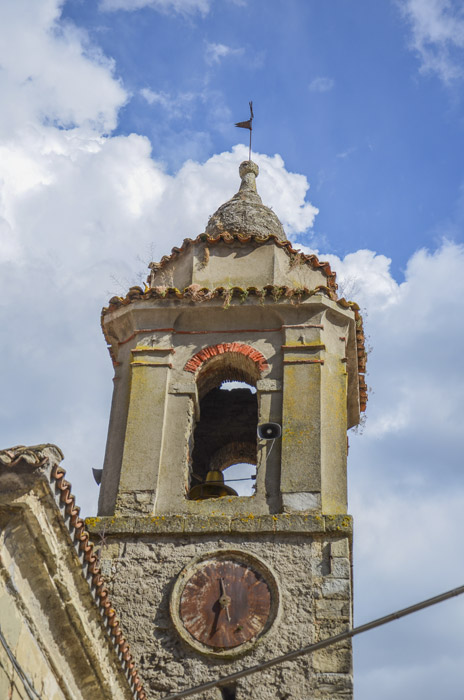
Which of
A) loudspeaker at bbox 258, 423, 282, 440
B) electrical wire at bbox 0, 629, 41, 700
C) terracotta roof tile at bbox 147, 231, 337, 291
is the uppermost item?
terracotta roof tile at bbox 147, 231, 337, 291

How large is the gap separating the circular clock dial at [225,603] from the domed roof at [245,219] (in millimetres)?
4694

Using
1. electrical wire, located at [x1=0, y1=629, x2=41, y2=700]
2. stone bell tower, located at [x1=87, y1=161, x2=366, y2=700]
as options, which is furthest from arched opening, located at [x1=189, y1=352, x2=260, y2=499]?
electrical wire, located at [x1=0, y1=629, x2=41, y2=700]

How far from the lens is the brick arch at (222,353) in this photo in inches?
488

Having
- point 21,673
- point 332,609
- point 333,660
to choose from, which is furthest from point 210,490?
point 21,673

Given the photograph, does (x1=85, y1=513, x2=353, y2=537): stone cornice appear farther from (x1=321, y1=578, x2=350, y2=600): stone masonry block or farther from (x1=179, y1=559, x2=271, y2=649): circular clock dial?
(x1=321, y1=578, x2=350, y2=600): stone masonry block

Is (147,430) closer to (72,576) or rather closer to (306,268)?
(306,268)

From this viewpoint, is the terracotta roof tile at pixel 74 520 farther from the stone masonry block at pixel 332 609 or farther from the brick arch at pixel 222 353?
the brick arch at pixel 222 353

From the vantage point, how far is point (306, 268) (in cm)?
1353

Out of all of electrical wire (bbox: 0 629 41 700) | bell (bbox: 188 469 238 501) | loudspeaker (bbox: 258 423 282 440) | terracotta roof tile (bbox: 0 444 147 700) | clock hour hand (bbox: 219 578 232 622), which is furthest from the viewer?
bell (bbox: 188 469 238 501)

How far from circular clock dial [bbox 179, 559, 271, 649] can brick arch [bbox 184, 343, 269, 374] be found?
246cm

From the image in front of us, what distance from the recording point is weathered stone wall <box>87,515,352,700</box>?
1009 centimetres

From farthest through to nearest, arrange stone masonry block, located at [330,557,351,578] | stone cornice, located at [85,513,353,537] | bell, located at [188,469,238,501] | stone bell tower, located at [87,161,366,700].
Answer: bell, located at [188,469,238,501]
stone cornice, located at [85,513,353,537]
stone masonry block, located at [330,557,351,578]
stone bell tower, located at [87,161,366,700]

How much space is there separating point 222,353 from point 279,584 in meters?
2.97

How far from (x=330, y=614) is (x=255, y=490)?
5.18ft
